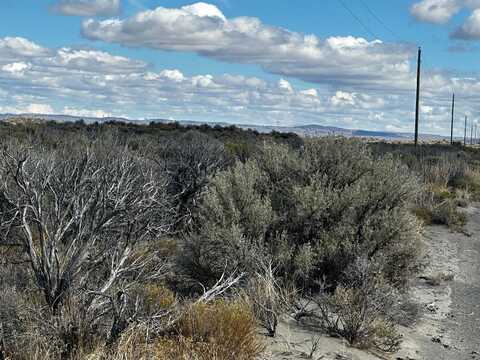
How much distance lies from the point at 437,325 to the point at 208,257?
363 centimetres

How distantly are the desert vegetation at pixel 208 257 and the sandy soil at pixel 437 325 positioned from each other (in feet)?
0.91

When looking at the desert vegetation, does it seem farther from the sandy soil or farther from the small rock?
the small rock

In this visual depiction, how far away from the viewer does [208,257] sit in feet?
32.3

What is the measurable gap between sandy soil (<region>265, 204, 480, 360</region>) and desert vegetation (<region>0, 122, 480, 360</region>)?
0.91ft

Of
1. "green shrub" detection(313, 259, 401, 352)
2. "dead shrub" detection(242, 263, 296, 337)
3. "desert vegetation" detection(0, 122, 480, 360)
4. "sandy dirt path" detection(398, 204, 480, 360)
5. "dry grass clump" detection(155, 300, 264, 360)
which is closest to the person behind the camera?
"dry grass clump" detection(155, 300, 264, 360)

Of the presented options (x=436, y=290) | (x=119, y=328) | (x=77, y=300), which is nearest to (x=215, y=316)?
(x=119, y=328)

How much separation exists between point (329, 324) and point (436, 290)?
4.55m

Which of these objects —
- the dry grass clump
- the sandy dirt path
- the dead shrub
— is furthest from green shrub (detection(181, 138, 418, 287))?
the dry grass clump

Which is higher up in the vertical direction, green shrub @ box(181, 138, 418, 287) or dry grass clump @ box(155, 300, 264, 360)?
green shrub @ box(181, 138, 418, 287)

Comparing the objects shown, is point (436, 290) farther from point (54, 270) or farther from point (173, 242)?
point (54, 270)

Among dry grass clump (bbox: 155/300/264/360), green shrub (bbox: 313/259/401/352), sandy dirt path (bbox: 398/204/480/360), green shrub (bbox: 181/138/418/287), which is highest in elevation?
green shrub (bbox: 181/138/418/287)

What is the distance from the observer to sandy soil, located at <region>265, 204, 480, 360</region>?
7.62m

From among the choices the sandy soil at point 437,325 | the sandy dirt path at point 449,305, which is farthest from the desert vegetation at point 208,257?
the sandy dirt path at point 449,305

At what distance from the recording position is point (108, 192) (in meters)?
7.88
